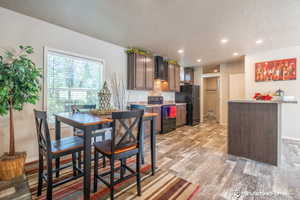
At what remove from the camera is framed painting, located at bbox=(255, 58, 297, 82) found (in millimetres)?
3707

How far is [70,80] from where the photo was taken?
2932 millimetres

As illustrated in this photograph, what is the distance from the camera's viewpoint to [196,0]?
190cm

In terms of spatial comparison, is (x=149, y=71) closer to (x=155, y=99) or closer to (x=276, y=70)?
(x=155, y=99)

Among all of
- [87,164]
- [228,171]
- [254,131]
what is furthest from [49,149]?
[254,131]

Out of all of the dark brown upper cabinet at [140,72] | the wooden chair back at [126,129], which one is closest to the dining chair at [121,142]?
the wooden chair back at [126,129]

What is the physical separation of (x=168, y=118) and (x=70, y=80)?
300 centimetres

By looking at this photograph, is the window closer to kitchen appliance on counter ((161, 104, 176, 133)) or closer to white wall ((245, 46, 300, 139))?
kitchen appliance on counter ((161, 104, 176, 133))

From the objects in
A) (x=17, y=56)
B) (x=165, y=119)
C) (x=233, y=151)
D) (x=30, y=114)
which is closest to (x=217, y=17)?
(x=233, y=151)

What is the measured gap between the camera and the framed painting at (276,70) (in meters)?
3.71

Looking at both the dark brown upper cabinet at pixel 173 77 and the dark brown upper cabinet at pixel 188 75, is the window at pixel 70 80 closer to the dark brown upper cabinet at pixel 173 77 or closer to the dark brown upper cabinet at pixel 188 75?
the dark brown upper cabinet at pixel 173 77

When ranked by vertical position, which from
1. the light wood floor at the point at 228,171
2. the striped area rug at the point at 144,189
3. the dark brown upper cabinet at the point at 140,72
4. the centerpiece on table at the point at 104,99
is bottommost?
the striped area rug at the point at 144,189

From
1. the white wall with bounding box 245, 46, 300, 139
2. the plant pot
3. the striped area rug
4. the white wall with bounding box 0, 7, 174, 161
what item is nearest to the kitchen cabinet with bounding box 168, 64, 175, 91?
the white wall with bounding box 245, 46, 300, 139

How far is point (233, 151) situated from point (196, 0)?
2792 millimetres

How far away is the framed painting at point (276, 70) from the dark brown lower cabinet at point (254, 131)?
7.49ft
